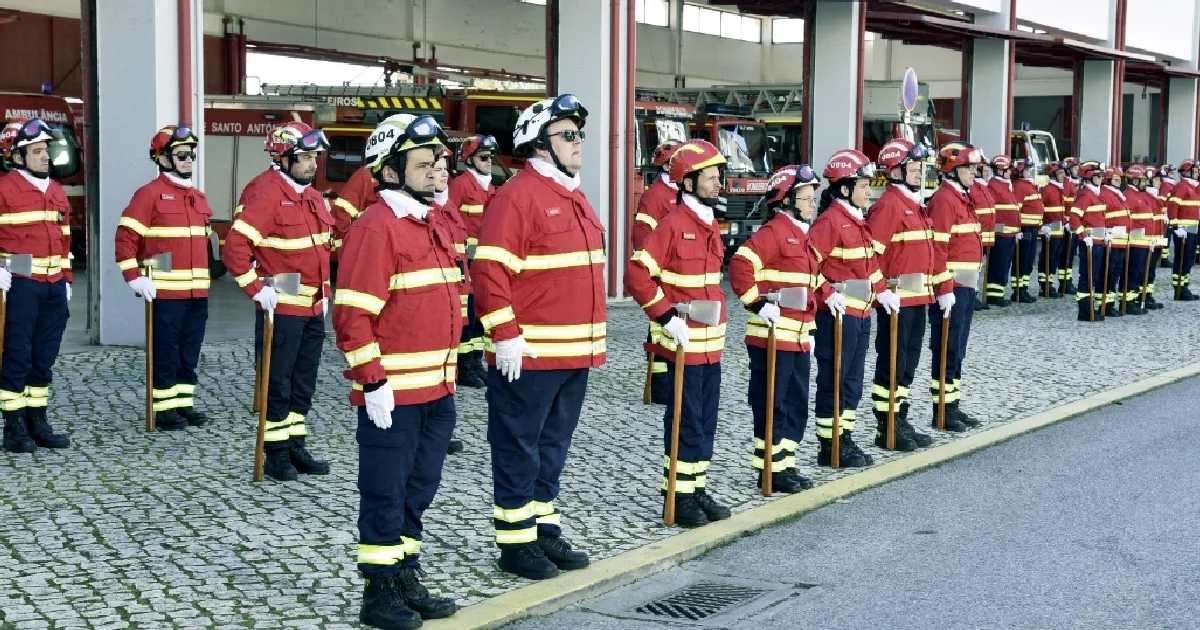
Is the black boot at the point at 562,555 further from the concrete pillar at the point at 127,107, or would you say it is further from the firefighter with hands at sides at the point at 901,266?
the concrete pillar at the point at 127,107

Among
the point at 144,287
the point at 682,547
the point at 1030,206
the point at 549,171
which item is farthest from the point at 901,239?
the point at 1030,206

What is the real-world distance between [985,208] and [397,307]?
1516cm

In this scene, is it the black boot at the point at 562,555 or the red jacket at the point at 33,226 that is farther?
the red jacket at the point at 33,226

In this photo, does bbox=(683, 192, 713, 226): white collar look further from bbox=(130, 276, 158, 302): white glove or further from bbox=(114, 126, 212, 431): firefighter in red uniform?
bbox=(130, 276, 158, 302): white glove

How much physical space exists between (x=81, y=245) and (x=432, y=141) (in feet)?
71.6

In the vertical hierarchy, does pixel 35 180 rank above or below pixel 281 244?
above

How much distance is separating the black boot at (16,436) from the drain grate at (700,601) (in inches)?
192

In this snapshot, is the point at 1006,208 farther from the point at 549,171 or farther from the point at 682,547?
the point at 549,171

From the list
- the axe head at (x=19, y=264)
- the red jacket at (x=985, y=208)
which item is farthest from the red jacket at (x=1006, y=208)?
the axe head at (x=19, y=264)

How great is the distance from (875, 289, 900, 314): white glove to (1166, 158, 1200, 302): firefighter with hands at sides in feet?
45.2

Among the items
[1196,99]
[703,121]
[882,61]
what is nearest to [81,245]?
[703,121]

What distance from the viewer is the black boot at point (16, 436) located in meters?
9.23

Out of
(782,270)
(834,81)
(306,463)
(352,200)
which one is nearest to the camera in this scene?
(782,270)

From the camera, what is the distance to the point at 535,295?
6.51 metres
